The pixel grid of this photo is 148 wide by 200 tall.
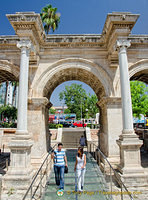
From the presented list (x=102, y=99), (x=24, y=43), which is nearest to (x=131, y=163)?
(x=102, y=99)

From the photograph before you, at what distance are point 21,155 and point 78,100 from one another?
31.8m

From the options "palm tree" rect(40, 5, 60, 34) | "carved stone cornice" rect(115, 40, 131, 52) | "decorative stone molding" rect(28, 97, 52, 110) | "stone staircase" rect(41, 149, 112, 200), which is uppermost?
"palm tree" rect(40, 5, 60, 34)

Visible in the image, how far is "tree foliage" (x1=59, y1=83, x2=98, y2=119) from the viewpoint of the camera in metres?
37.5

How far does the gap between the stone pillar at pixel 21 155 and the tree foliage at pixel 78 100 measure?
3035 cm

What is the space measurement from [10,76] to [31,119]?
413 centimetres

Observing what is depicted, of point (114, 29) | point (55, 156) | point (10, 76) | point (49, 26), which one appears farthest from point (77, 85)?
point (55, 156)

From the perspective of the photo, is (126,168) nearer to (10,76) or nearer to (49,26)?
(10,76)

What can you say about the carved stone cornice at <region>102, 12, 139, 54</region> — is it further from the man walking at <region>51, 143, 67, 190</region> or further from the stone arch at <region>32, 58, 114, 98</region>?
the man walking at <region>51, 143, 67, 190</region>

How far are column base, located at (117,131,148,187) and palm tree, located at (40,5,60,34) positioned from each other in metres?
22.6

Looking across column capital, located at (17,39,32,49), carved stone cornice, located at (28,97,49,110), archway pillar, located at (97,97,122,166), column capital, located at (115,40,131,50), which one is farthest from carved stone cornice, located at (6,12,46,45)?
archway pillar, located at (97,97,122,166)

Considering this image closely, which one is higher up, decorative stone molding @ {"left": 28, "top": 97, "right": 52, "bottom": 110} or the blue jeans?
decorative stone molding @ {"left": 28, "top": 97, "right": 52, "bottom": 110}

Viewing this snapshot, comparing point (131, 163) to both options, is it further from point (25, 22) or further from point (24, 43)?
point (25, 22)

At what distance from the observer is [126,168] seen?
6348mm

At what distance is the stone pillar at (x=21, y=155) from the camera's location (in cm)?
601
